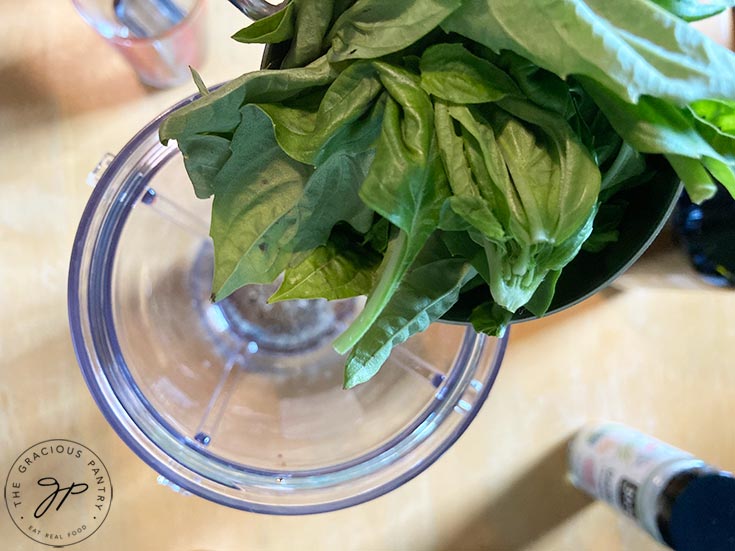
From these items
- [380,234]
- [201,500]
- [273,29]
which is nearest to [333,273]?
[380,234]

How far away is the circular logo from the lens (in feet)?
1.90

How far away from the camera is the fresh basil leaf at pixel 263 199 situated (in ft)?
1.23

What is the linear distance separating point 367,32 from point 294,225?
12 cm

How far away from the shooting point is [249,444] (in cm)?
58

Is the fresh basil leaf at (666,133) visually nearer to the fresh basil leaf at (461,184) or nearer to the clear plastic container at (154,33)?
the fresh basil leaf at (461,184)

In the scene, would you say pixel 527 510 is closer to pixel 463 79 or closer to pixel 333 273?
pixel 333 273

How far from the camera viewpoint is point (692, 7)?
1.03 feet

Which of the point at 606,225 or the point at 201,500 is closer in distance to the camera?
the point at 606,225

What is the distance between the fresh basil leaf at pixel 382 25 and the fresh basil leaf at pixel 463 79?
2 cm

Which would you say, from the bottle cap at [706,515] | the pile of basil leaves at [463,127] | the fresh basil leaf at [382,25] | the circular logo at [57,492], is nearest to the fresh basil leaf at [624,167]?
the pile of basil leaves at [463,127]

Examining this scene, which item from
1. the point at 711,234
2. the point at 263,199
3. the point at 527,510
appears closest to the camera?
the point at 263,199

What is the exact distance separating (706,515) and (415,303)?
0.88 ft

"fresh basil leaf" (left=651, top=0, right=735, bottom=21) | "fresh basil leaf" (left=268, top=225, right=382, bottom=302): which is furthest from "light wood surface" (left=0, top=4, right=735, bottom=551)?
"fresh basil leaf" (left=651, top=0, right=735, bottom=21)

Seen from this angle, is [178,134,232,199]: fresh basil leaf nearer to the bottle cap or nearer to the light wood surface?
the light wood surface
